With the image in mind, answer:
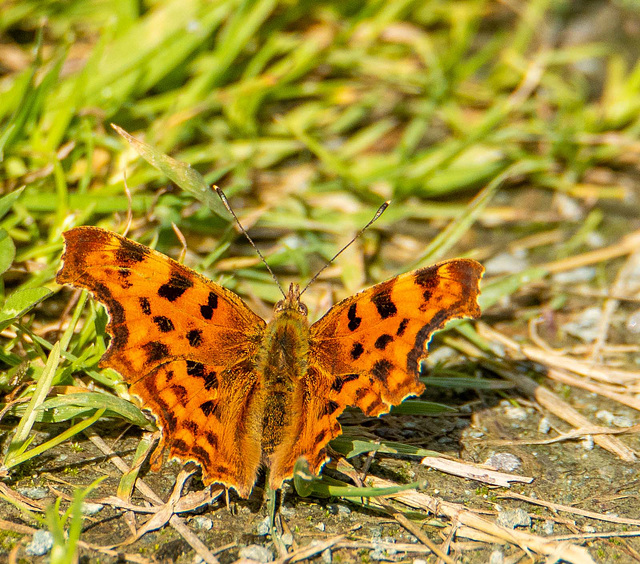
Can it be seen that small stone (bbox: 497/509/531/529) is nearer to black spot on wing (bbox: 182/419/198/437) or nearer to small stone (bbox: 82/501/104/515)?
black spot on wing (bbox: 182/419/198/437)

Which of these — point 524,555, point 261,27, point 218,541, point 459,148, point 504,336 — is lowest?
point 524,555

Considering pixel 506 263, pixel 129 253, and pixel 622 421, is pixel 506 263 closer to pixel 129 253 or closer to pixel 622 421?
pixel 622 421

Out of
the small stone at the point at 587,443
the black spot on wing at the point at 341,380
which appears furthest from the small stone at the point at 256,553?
the small stone at the point at 587,443

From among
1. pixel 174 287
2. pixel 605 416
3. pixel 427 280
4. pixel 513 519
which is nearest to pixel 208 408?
pixel 174 287

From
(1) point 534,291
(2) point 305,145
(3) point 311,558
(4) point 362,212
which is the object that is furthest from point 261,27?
(3) point 311,558

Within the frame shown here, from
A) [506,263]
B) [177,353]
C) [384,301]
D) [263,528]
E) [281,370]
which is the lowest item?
[263,528]

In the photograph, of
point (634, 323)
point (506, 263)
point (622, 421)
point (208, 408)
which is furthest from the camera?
point (506, 263)

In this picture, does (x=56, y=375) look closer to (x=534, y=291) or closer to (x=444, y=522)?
(x=444, y=522)

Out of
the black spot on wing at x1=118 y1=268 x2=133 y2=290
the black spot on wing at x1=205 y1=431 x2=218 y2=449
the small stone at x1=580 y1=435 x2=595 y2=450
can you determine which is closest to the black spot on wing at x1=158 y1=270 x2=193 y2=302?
the black spot on wing at x1=118 y1=268 x2=133 y2=290
